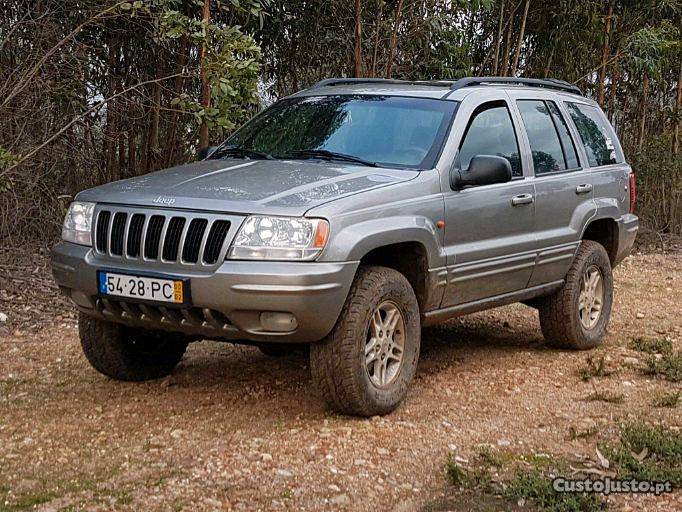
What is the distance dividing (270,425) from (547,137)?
281 centimetres

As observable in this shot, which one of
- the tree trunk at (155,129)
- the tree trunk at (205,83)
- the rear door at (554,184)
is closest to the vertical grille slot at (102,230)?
the rear door at (554,184)

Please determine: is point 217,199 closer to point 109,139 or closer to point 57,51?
point 57,51

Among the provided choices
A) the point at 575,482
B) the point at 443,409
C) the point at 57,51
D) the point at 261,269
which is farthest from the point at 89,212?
the point at 57,51

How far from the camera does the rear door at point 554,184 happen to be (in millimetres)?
6203

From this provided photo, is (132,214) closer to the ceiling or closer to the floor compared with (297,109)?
closer to the floor

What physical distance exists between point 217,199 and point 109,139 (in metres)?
5.35

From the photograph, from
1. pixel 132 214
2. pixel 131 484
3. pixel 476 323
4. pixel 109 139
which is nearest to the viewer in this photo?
pixel 131 484

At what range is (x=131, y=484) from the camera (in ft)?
13.2

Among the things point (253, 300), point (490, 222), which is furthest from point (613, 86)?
point (253, 300)

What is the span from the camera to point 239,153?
19.3 ft

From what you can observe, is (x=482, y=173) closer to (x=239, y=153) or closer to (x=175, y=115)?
(x=239, y=153)

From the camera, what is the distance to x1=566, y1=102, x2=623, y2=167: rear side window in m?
6.90

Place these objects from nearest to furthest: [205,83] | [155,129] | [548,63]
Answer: [205,83] < [155,129] < [548,63]

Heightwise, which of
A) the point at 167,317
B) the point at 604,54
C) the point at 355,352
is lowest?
the point at 355,352
